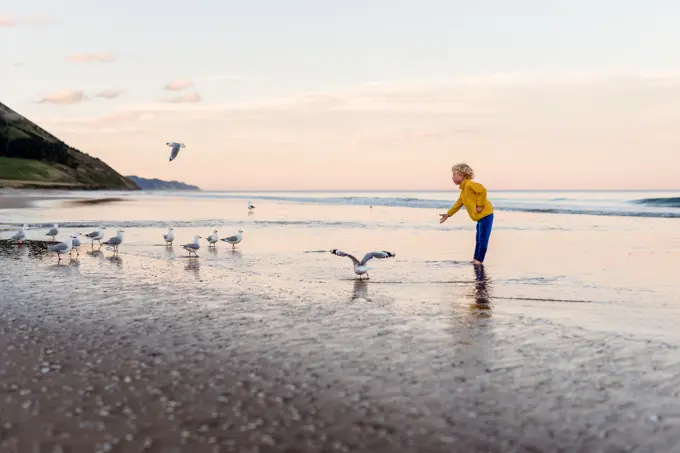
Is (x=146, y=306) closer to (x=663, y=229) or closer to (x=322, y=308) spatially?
(x=322, y=308)

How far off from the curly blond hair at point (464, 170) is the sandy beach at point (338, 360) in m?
3.03

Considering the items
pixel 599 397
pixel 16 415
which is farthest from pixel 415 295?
pixel 16 415

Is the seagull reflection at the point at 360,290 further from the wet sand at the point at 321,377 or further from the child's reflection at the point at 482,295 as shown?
the child's reflection at the point at 482,295

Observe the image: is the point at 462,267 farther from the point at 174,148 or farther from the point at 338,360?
the point at 174,148

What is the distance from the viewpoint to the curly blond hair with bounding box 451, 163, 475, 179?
55.6ft

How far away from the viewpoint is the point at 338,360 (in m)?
6.97

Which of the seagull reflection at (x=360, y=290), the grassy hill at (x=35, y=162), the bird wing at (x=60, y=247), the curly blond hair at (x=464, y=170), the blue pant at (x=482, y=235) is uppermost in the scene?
the grassy hill at (x=35, y=162)

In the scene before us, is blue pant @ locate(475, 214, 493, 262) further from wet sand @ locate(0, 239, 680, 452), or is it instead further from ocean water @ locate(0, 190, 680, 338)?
wet sand @ locate(0, 239, 680, 452)

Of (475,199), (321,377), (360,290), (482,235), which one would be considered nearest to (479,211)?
(475,199)

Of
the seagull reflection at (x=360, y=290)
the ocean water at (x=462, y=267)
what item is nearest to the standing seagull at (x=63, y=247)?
the ocean water at (x=462, y=267)

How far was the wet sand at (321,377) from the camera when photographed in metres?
4.89

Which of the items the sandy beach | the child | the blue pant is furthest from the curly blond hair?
the sandy beach

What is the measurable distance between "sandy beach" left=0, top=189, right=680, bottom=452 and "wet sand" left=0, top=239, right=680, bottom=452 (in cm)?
2

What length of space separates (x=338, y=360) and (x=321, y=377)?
64 cm
